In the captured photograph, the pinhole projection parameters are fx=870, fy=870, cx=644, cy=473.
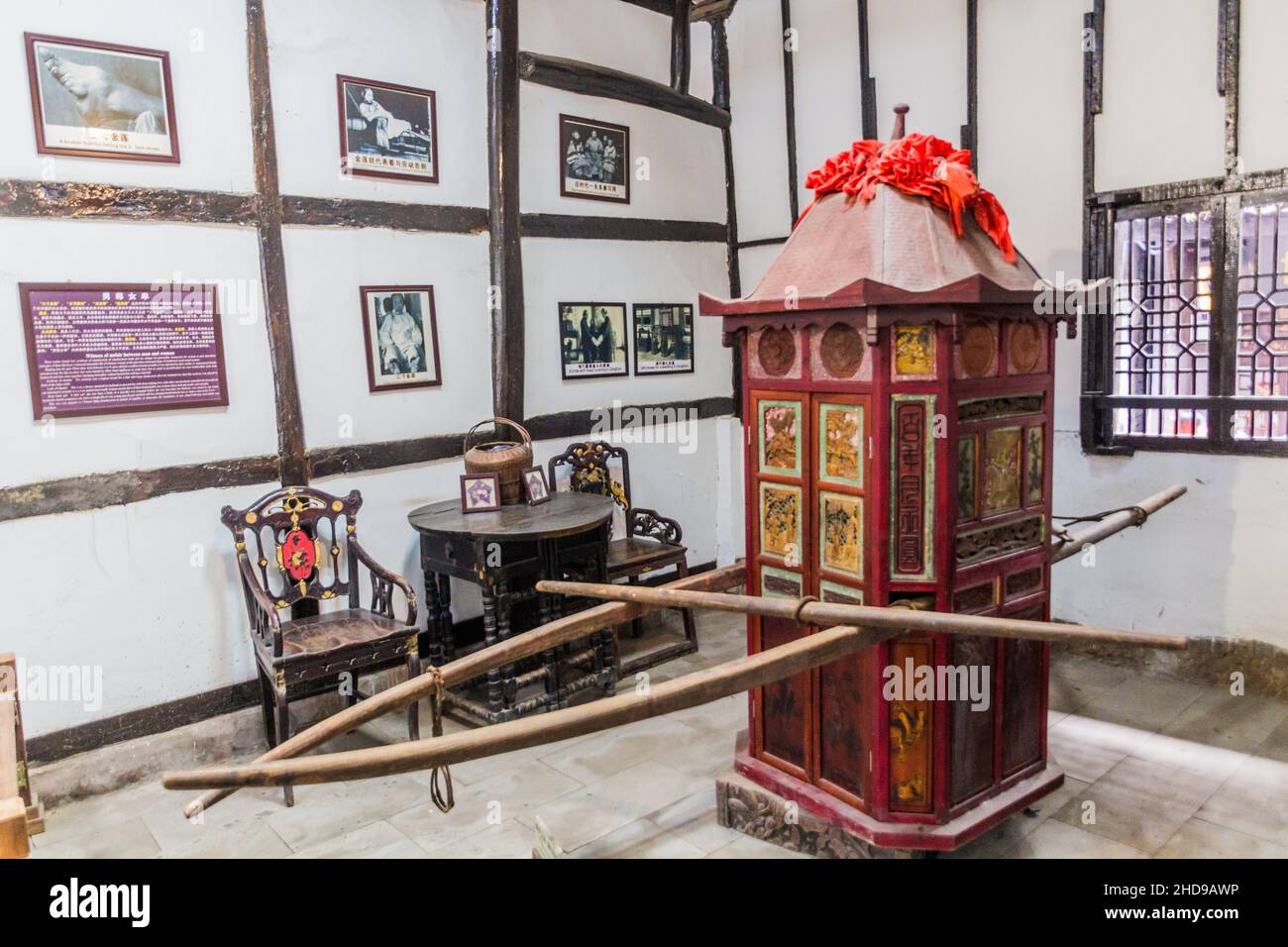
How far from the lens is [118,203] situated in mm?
3428

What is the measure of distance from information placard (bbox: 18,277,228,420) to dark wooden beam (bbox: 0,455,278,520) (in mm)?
261

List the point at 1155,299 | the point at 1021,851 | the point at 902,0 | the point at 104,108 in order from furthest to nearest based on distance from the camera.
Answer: the point at 902,0
the point at 1155,299
the point at 104,108
the point at 1021,851

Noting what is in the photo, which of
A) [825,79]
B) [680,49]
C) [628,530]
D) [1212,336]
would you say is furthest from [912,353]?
[680,49]

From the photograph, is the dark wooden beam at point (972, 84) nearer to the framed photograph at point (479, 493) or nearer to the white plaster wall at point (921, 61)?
the white plaster wall at point (921, 61)

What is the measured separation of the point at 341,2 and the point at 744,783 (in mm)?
3838

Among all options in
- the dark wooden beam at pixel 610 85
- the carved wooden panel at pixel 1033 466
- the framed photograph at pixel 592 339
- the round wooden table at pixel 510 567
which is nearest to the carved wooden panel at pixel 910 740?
the carved wooden panel at pixel 1033 466

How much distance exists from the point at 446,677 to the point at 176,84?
9.47 feet

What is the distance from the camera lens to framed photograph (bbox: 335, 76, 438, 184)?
13.4 ft

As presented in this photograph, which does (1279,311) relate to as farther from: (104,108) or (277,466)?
(104,108)

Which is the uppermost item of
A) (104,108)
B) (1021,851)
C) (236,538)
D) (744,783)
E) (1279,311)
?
(104,108)

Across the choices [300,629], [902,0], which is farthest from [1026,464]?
[902,0]

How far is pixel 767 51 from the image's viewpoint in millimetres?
5738

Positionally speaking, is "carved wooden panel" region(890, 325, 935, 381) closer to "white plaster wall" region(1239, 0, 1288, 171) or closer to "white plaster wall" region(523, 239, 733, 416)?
"white plaster wall" region(1239, 0, 1288, 171)

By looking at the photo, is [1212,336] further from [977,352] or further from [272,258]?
[272,258]
